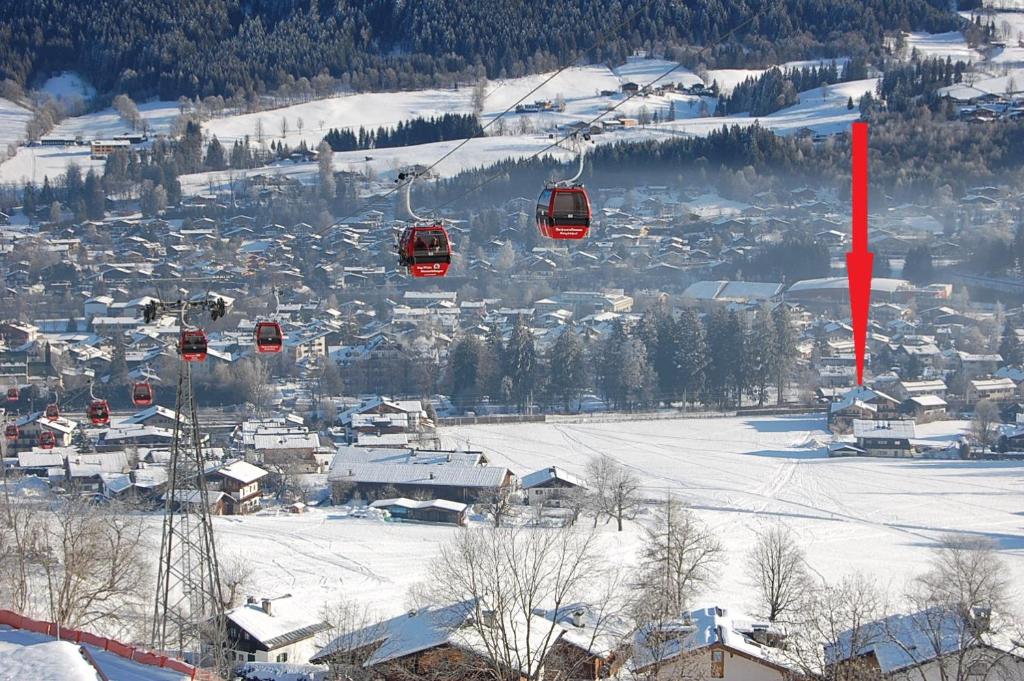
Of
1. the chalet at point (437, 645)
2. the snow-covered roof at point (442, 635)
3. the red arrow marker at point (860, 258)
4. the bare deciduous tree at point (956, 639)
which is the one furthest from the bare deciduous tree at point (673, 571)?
the red arrow marker at point (860, 258)

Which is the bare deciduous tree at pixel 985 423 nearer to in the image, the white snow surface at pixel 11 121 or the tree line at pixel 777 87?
the tree line at pixel 777 87

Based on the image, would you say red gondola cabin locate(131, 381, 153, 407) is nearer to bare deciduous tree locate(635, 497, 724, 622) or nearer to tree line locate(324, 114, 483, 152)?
bare deciduous tree locate(635, 497, 724, 622)

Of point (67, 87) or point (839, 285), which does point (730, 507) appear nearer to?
point (839, 285)

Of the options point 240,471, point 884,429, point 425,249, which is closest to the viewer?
point 425,249

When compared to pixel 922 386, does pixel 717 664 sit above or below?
below

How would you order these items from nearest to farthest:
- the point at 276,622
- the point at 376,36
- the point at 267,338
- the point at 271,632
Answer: the point at 267,338 < the point at 271,632 < the point at 276,622 < the point at 376,36

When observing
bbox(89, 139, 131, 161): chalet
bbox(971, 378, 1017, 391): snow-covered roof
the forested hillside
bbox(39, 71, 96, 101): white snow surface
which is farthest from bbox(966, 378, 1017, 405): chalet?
bbox(39, 71, 96, 101): white snow surface

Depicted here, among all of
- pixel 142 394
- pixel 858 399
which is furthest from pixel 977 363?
pixel 142 394

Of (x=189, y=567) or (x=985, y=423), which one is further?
(x=985, y=423)
